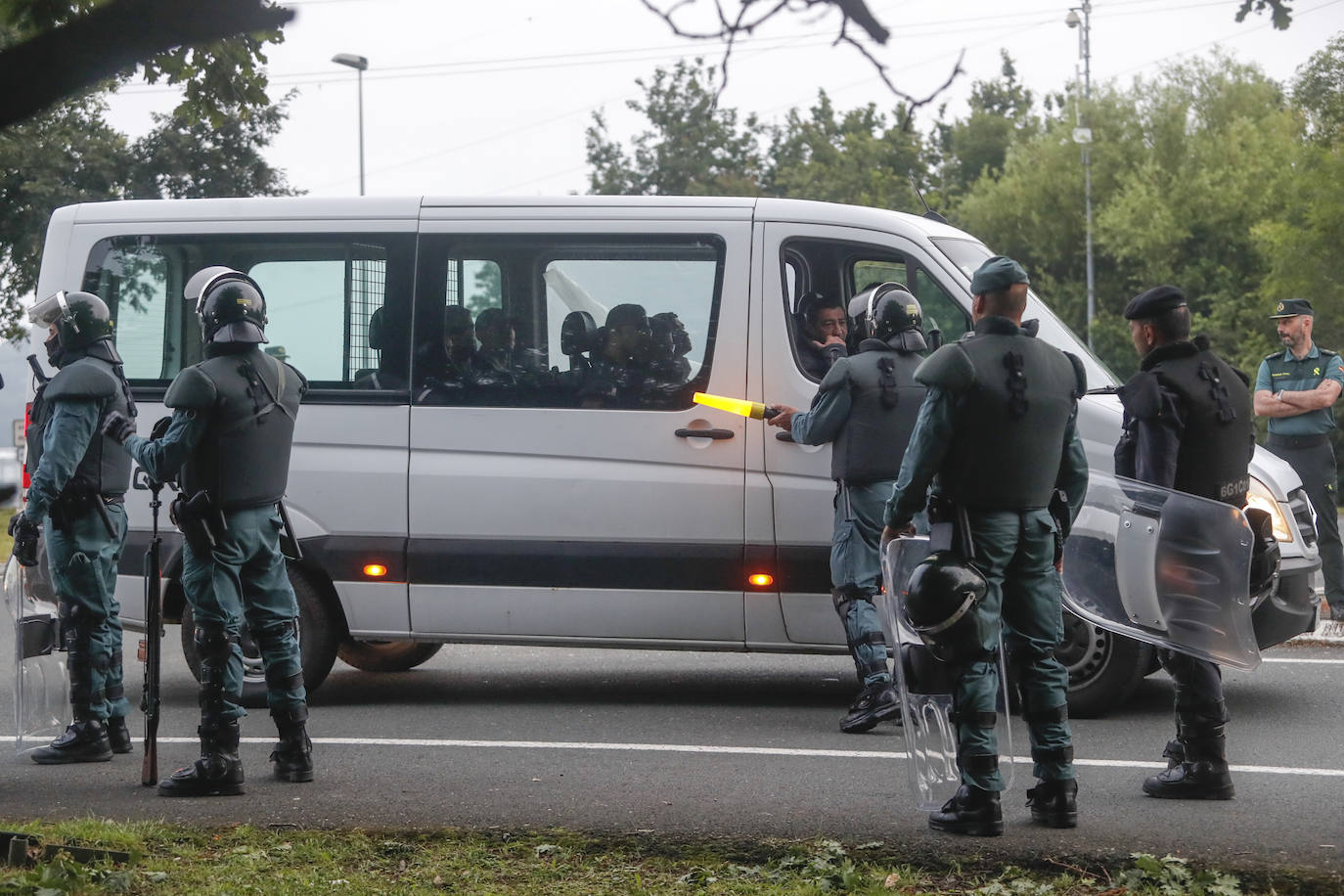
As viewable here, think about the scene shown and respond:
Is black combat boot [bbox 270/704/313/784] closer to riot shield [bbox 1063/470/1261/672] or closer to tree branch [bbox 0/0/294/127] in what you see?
riot shield [bbox 1063/470/1261/672]

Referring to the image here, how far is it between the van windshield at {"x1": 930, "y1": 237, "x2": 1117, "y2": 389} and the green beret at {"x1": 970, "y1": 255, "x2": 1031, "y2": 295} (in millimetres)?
1893

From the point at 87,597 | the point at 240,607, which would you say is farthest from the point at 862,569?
the point at 87,597

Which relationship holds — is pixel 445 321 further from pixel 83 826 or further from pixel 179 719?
pixel 83 826

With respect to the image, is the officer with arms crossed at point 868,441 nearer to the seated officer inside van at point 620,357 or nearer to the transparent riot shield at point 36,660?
the seated officer inside van at point 620,357

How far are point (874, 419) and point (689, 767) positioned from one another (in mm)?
1624

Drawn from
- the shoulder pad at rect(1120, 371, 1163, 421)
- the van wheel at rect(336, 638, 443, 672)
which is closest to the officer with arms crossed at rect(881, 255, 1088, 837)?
the shoulder pad at rect(1120, 371, 1163, 421)

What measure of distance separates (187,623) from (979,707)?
163 inches

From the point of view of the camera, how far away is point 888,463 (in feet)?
21.8

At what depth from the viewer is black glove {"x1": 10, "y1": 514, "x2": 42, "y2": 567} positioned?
6129mm

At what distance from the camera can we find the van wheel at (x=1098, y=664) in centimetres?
684

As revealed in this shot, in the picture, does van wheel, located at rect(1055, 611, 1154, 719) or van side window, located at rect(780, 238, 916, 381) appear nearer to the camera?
van wheel, located at rect(1055, 611, 1154, 719)

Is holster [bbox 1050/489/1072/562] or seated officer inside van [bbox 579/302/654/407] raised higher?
seated officer inside van [bbox 579/302/654/407]

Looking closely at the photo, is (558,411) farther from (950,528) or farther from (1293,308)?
(1293,308)

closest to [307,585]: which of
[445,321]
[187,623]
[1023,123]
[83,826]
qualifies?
[187,623]
